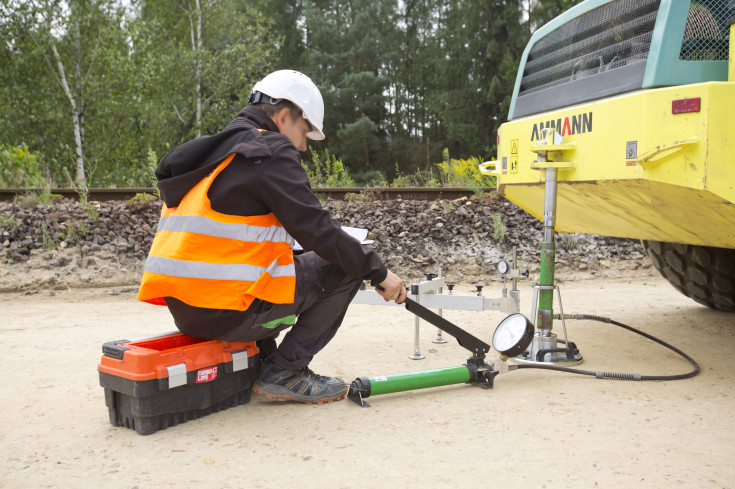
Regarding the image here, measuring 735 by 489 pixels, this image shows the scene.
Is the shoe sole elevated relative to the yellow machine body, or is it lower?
lower

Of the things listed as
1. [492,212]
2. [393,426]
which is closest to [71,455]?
[393,426]

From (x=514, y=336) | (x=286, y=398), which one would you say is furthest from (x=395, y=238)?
(x=286, y=398)

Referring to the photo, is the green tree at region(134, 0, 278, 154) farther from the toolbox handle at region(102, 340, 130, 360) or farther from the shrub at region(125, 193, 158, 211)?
the toolbox handle at region(102, 340, 130, 360)

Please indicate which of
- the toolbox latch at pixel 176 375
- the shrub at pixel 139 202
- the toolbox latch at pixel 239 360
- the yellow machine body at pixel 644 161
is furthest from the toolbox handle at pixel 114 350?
the shrub at pixel 139 202

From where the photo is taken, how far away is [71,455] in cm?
234

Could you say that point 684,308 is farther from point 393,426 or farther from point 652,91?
point 393,426

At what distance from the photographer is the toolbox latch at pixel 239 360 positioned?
2797 mm

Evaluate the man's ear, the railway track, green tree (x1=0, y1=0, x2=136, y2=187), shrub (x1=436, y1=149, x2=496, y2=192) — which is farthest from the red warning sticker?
green tree (x1=0, y1=0, x2=136, y2=187)

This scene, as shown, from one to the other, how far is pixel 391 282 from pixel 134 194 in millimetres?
6426

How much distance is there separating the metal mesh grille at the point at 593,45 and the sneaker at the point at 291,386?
2364mm

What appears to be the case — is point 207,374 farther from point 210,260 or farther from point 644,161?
point 644,161

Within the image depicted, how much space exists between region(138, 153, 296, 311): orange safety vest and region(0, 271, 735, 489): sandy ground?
62cm

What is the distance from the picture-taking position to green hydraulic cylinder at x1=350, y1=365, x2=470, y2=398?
9.48 ft

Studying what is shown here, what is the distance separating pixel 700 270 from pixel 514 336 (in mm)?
2444
